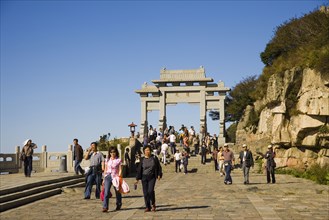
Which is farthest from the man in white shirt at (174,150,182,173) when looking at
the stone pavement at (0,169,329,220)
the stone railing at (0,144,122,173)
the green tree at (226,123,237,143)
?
the green tree at (226,123,237,143)

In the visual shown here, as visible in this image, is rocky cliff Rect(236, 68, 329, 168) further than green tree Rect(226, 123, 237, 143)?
No

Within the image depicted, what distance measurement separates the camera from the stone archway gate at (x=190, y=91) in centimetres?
3894

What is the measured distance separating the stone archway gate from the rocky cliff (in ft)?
34.7

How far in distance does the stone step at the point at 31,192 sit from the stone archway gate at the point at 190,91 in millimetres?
21964

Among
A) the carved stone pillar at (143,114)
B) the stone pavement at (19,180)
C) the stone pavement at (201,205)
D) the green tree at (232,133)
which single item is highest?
the carved stone pillar at (143,114)

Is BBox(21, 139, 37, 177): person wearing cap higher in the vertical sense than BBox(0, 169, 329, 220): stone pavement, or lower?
higher

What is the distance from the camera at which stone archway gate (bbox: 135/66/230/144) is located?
38938 mm

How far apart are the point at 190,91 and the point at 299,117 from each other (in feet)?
55.2

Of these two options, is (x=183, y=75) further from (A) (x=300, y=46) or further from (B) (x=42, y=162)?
(B) (x=42, y=162)

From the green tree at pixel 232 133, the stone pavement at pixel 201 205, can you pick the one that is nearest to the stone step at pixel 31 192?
the stone pavement at pixel 201 205

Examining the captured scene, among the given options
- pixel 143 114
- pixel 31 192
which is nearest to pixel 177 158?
pixel 31 192

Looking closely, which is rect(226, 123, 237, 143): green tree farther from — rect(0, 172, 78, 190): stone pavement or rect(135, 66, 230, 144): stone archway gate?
rect(0, 172, 78, 190): stone pavement

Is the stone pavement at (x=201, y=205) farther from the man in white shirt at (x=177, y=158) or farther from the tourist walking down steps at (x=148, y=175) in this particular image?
the man in white shirt at (x=177, y=158)

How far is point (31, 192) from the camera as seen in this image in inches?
562
